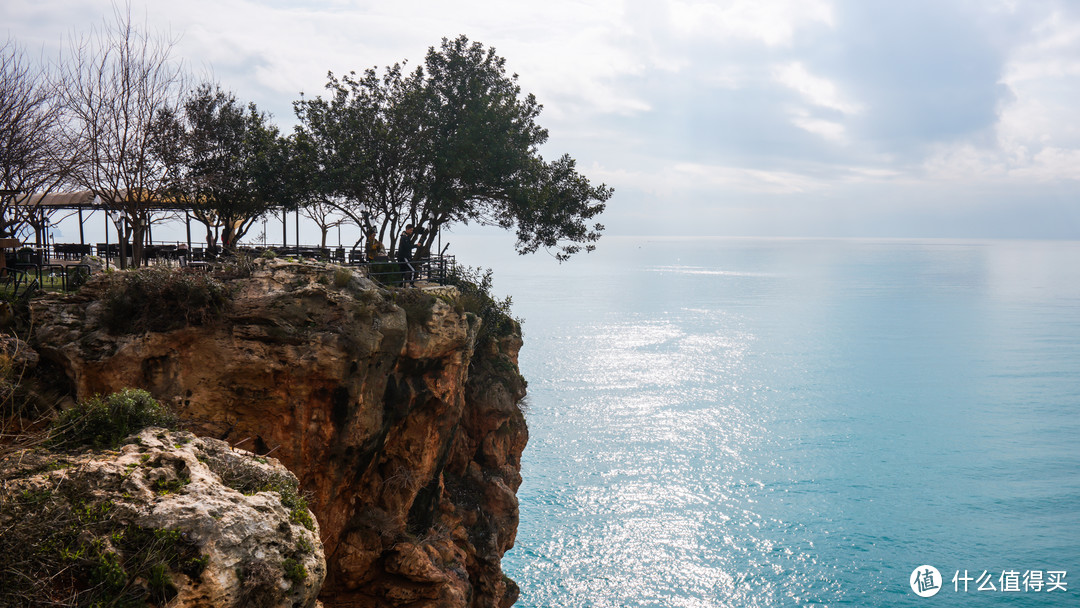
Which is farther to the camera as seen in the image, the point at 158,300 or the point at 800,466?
the point at 800,466

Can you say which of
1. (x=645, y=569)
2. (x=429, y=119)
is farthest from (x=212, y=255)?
(x=645, y=569)

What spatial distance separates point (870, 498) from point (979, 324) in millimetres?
74063

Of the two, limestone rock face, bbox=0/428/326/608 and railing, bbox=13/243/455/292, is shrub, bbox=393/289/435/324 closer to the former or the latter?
railing, bbox=13/243/455/292

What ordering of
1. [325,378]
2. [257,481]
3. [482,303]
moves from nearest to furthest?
[257,481], [325,378], [482,303]

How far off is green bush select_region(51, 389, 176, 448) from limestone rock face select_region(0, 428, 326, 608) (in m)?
0.43

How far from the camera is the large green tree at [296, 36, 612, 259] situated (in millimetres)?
25109

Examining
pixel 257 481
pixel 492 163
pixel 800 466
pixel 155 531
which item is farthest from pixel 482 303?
pixel 800 466

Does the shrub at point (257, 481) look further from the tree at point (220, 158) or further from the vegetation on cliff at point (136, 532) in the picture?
the tree at point (220, 158)

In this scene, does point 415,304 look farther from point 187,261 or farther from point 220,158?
point 220,158

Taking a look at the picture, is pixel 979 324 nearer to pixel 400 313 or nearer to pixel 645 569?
pixel 645 569

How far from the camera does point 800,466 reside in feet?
152

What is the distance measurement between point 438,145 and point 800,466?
35960mm

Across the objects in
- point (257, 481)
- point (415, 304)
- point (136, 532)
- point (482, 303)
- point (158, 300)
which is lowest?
point (257, 481)

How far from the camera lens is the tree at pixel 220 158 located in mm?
25594
